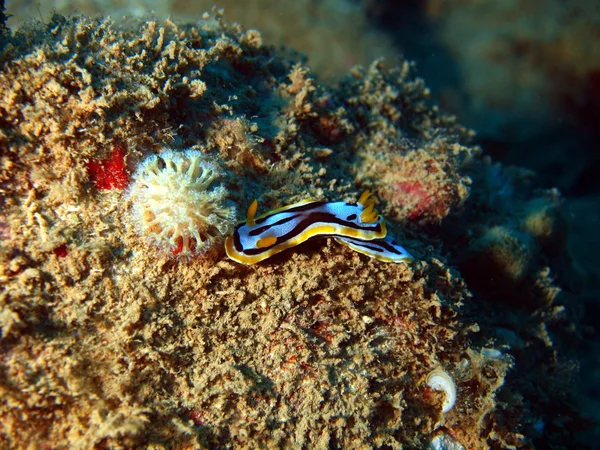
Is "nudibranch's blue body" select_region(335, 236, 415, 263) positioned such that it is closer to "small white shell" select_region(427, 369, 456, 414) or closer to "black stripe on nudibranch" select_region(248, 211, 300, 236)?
"black stripe on nudibranch" select_region(248, 211, 300, 236)

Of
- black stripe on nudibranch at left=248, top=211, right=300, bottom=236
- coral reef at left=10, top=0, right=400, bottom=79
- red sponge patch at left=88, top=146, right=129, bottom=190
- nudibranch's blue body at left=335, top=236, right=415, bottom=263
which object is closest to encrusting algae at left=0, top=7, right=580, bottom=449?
red sponge patch at left=88, top=146, right=129, bottom=190

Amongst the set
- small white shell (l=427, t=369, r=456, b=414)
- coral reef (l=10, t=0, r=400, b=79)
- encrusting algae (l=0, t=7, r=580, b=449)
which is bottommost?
small white shell (l=427, t=369, r=456, b=414)

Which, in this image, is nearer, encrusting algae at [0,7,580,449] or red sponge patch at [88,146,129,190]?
encrusting algae at [0,7,580,449]

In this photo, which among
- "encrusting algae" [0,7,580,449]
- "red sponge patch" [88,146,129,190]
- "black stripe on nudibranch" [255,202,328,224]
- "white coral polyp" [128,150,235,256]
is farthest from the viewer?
"black stripe on nudibranch" [255,202,328,224]

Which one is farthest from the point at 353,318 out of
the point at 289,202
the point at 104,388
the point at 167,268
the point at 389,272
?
the point at 104,388

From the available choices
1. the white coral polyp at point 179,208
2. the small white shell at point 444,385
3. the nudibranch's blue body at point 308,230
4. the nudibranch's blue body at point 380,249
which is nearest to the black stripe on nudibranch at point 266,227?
the nudibranch's blue body at point 308,230

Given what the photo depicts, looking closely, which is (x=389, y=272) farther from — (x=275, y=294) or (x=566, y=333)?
(x=566, y=333)

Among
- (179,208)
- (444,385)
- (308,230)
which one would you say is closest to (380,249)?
(308,230)
